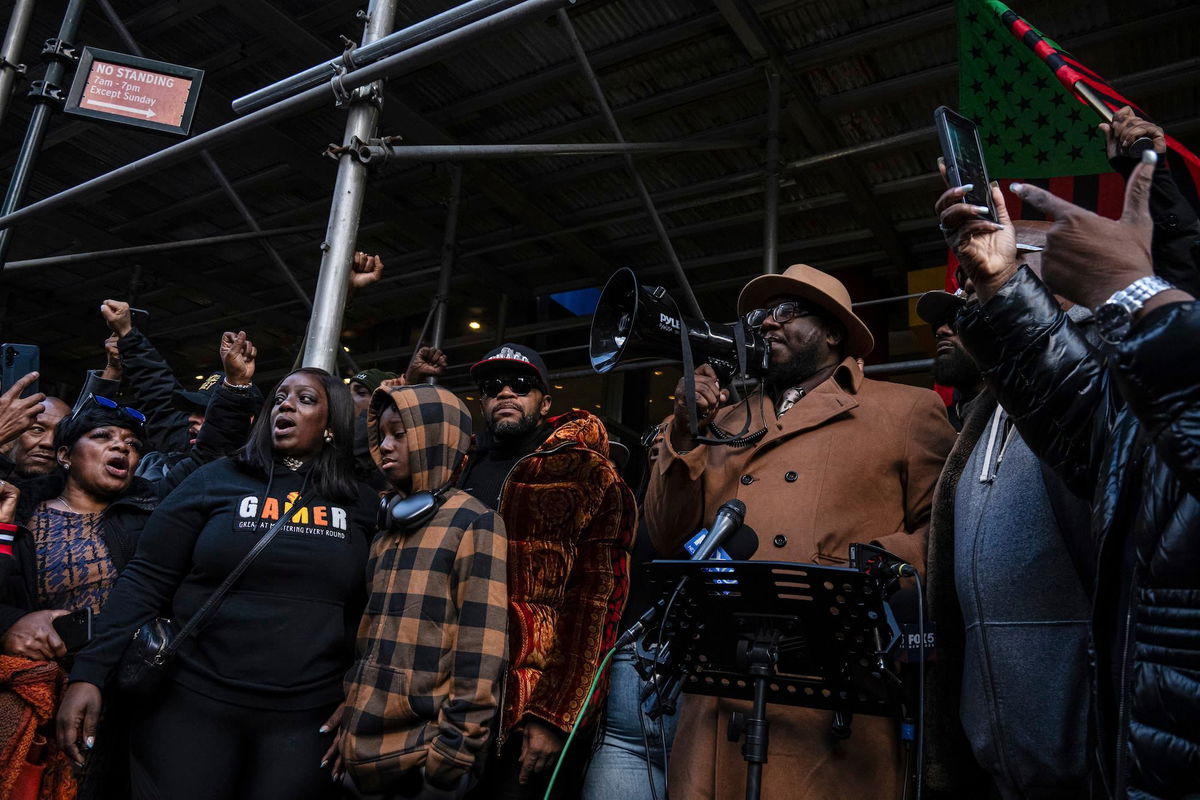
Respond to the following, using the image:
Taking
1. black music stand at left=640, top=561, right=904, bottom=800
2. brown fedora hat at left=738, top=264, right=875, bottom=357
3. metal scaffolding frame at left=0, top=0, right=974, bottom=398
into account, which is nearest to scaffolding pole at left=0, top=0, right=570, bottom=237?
metal scaffolding frame at left=0, top=0, right=974, bottom=398

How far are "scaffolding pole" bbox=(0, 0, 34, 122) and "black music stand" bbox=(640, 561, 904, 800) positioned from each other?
216 inches

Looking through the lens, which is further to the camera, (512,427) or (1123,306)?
(512,427)

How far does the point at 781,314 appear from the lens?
3.11 m

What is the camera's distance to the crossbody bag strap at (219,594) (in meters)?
2.91

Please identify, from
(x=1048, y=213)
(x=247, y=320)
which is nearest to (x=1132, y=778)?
(x=1048, y=213)

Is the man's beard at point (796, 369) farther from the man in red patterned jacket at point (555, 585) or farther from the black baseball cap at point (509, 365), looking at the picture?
the black baseball cap at point (509, 365)

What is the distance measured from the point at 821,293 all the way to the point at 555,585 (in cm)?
135

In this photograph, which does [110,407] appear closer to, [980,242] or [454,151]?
[454,151]

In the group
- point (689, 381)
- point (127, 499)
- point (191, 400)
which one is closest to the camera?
point (689, 381)

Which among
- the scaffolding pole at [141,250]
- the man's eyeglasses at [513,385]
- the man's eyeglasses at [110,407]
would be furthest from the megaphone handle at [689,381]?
the scaffolding pole at [141,250]

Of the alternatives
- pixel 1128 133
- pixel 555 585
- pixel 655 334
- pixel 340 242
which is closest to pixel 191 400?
pixel 340 242

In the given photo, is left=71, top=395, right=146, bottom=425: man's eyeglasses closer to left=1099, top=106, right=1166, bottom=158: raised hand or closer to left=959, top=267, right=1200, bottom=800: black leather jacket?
left=959, top=267, right=1200, bottom=800: black leather jacket

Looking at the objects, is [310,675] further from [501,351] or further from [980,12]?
[980,12]

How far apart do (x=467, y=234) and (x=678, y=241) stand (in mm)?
1918
